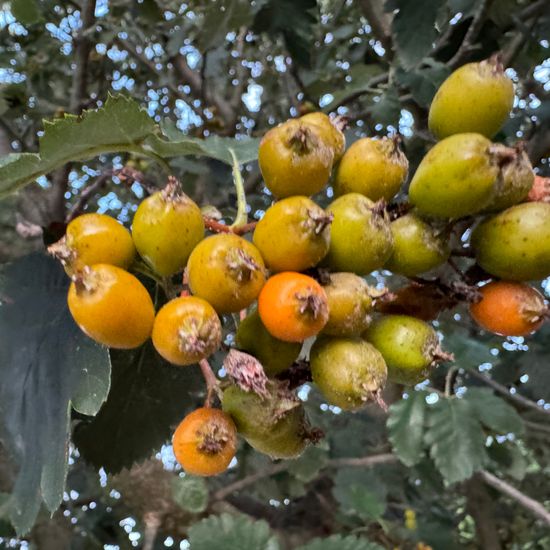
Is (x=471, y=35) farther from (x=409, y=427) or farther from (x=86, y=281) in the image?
(x=86, y=281)

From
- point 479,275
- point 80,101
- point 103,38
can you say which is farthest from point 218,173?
point 479,275

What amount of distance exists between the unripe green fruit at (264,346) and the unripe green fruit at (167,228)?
10 centimetres

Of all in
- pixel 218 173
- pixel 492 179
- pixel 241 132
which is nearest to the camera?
pixel 492 179

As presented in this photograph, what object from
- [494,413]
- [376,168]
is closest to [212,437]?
[376,168]

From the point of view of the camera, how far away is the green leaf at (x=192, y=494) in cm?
207

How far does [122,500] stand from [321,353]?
6.62 ft

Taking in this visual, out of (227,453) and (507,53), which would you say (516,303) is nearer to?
(227,453)

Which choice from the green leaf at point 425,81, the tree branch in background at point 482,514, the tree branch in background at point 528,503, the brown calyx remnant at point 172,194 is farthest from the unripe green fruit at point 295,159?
the tree branch in background at point 482,514

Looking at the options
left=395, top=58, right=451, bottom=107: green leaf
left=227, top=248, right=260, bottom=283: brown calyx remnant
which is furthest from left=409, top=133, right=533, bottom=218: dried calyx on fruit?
left=395, top=58, right=451, bottom=107: green leaf

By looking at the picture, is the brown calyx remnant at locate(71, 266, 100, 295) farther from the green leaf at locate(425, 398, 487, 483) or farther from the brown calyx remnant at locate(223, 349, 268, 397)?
the green leaf at locate(425, 398, 487, 483)

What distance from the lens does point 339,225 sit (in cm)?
68

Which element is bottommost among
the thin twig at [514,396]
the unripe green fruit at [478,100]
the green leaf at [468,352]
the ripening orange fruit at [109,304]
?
the thin twig at [514,396]

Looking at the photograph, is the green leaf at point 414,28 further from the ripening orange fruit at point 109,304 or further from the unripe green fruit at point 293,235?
the ripening orange fruit at point 109,304

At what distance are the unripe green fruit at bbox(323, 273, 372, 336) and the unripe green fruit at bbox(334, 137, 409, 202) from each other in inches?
4.5
